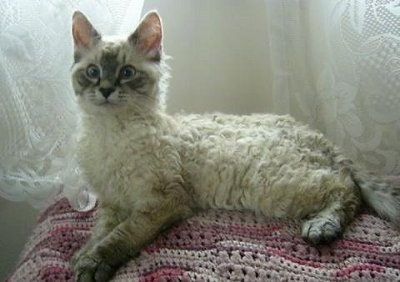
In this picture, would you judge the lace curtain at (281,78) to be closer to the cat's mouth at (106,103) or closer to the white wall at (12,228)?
the cat's mouth at (106,103)

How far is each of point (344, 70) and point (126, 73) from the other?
1.48 ft

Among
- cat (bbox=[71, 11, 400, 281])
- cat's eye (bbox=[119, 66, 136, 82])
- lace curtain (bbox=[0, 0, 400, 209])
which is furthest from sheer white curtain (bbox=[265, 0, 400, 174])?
cat's eye (bbox=[119, 66, 136, 82])

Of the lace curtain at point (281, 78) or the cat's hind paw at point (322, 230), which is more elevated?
the lace curtain at point (281, 78)

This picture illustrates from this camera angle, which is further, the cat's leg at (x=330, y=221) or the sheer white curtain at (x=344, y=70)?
the sheer white curtain at (x=344, y=70)

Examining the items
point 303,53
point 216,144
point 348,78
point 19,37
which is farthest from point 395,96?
point 19,37

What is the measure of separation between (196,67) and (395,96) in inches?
18.6

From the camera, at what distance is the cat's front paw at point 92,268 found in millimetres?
814

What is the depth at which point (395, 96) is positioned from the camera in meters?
1.06

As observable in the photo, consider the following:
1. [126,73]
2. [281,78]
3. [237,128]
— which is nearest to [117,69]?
[126,73]

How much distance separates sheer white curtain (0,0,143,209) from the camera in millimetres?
948

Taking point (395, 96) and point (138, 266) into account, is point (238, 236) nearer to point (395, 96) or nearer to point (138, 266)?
point (138, 266)

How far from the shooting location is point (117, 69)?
98cm

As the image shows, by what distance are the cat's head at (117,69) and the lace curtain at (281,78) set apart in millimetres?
45

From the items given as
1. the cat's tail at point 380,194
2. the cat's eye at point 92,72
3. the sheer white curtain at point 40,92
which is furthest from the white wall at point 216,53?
the cat's tail at point 380,194
